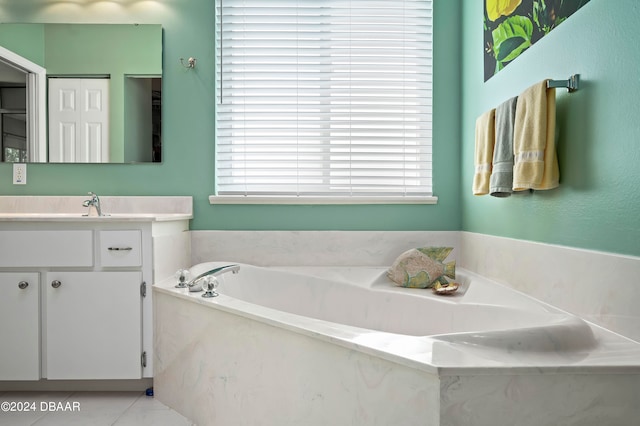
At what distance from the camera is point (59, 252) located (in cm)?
208

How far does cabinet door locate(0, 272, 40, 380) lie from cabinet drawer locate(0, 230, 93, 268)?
2.7 inches

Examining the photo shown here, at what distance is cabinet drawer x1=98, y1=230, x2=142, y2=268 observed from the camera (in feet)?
6.84

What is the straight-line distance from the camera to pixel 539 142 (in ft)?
4.91

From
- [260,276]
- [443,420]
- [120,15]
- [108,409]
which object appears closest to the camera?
[443,420]

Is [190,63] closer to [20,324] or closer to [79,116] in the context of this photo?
[79,116]

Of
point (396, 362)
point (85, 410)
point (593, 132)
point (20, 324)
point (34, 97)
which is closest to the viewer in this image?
point (396, 362)

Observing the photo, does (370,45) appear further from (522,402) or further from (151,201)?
(522,402)

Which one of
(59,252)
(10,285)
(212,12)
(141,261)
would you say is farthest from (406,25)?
(10,285)

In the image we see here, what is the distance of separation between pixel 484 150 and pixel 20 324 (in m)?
2.22

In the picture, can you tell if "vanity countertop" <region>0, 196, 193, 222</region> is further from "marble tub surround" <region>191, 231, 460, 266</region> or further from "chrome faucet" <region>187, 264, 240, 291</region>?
"chrome faucet" <region>187, 264, 240, 291</region>

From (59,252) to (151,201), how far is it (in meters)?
0.64

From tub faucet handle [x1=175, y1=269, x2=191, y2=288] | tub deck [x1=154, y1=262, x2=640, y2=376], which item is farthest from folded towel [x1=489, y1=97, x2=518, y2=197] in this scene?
tub faucet handle [x1=175, y1=269, x2=191, y2=288]

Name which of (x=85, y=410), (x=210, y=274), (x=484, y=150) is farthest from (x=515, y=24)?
(x=85, y=410)

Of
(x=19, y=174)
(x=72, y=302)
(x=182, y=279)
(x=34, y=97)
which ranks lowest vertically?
(x=72, y=302)
